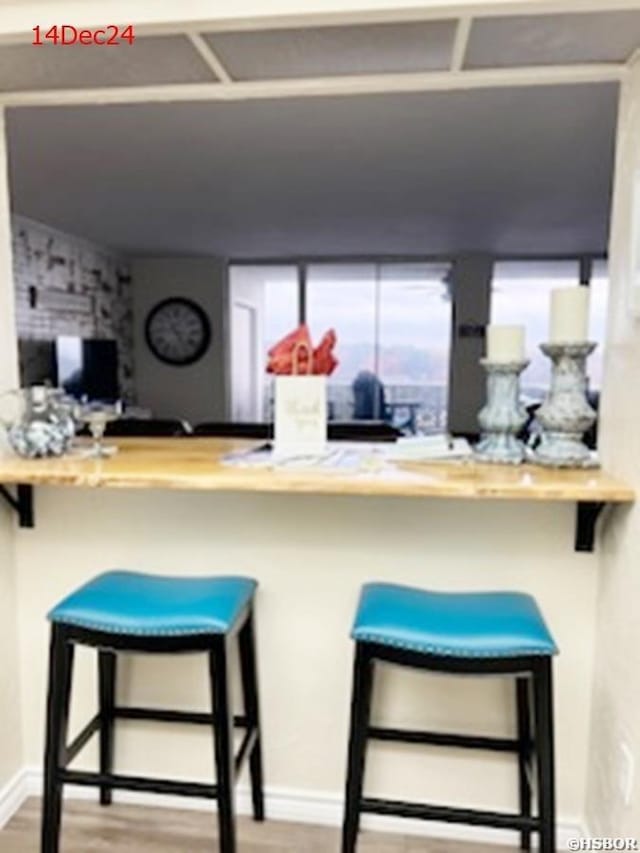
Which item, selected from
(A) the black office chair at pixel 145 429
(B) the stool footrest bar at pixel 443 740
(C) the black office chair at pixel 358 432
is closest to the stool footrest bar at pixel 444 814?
(B) the stool footrest bar at pixel 443 740

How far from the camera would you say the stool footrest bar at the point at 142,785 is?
145 cm

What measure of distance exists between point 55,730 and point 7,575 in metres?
0.49

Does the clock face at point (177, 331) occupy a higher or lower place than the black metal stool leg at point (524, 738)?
higher

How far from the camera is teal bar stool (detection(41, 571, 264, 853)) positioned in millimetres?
1391

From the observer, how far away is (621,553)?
4.79 feet

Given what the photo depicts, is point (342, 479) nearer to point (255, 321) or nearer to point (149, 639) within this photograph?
point (149, 639)

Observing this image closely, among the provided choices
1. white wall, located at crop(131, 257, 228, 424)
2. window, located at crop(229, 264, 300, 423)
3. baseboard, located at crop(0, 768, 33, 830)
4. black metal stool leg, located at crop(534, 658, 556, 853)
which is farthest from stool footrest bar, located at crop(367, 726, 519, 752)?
white wall, located at crop(131, 257, 228, 424)

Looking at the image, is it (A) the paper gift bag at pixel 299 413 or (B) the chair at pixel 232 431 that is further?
(B) the chair at pixel 232 431

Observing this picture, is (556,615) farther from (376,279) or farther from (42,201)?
(376,279)

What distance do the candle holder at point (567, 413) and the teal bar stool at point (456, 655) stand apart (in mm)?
341

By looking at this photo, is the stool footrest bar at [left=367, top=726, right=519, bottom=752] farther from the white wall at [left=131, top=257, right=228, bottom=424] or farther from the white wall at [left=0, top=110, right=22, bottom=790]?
Answer: the white wall at [left=131, top=257, right=228, bottom=424]

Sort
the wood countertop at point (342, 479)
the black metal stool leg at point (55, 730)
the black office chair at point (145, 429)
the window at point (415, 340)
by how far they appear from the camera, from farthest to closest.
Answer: the window at point (415, 340) → the black office chair at point (145, 429) → the black metal stool leg at point (55, 730) → the wood countertop at point (342, 479)

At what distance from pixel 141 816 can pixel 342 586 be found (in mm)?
850

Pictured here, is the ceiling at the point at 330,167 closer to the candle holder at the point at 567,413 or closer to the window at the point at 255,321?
the candle holder at the point at 567,413
